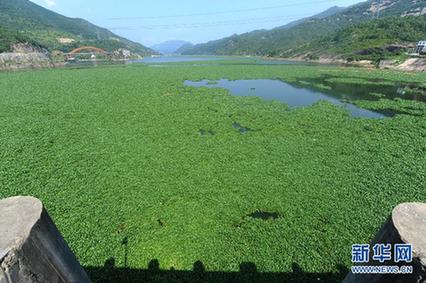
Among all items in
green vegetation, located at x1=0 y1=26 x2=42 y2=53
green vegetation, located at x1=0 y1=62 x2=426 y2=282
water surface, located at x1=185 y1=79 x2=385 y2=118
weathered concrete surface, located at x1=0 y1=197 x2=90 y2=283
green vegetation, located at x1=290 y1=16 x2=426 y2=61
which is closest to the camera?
weathered concrete surface, located at x1=0 y1=197 x2=90 y2=283

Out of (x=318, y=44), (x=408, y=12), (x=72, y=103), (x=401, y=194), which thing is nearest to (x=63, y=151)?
(x=72, y=103)

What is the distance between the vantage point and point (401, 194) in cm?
791

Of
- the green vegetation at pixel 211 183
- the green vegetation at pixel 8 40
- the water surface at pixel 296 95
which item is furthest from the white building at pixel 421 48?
the green vegetation at pixel 8 40

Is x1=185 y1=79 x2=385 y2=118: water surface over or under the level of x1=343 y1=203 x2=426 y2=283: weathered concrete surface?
under

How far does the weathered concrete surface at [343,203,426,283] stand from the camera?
249cm

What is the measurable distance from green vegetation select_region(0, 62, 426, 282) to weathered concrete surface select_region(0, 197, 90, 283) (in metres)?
2.44

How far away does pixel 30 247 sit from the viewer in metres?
2.69

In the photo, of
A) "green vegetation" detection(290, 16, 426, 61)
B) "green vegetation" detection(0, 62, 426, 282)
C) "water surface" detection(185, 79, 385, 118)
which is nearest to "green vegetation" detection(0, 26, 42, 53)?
"green vegetation" detection(0, 62, 426, 282)

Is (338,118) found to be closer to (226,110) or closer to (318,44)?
(226,110)

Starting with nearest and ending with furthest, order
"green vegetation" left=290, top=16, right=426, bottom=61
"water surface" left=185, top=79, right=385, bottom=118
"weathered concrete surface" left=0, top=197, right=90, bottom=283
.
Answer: "weathered concrete surface" left=0, top=197, right=90, bottom=283
"water surface" left=185, top=79, right=385, bottom=118
"green vegetation" left=290, top=16, right=426, bottom=61

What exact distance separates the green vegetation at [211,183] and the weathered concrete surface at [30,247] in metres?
2.44

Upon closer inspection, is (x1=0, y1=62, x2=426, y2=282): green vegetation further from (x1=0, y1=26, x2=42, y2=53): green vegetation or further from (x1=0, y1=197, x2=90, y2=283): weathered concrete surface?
(x1=0, y1=26, x2=42, y2=53): green vegetation

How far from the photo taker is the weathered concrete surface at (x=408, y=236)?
2.49m

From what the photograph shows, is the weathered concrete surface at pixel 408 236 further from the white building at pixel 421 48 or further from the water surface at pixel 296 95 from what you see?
the white building at pixel 421 48
